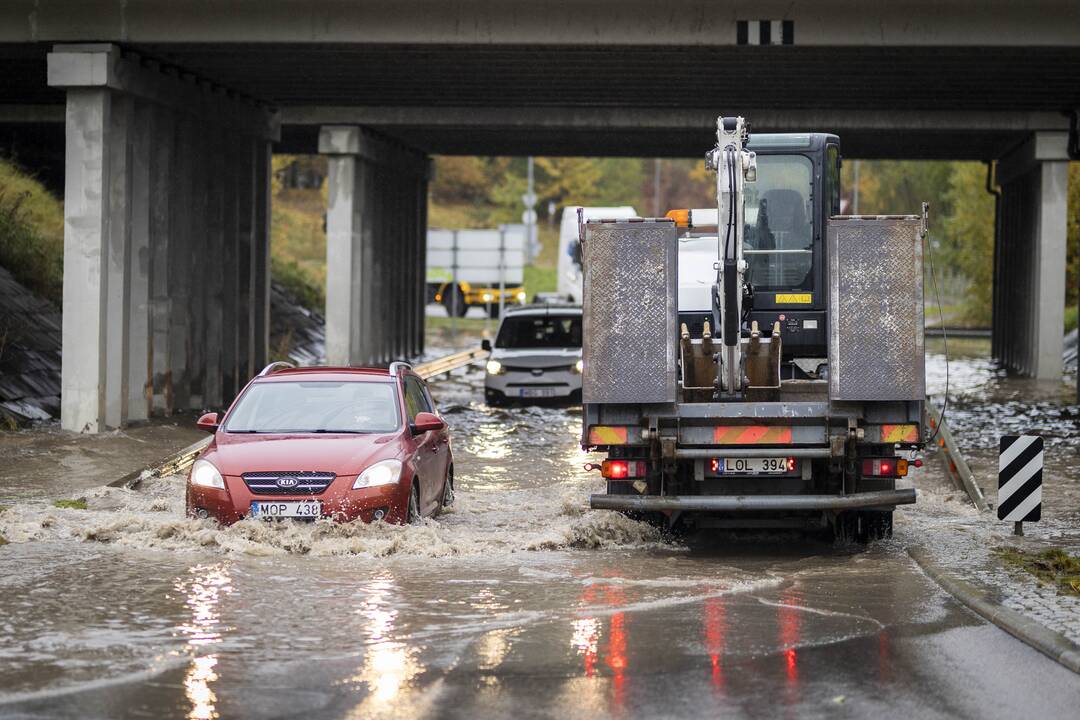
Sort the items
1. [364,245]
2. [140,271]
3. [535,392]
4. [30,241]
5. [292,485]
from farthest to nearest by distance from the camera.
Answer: [364,245]
[30,241]
[535,392]
[140,271]
[292,485]

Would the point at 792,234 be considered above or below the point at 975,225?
below

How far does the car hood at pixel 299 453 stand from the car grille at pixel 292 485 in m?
0.04

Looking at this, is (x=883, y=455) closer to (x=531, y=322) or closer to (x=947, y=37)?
(x=947, y=37)

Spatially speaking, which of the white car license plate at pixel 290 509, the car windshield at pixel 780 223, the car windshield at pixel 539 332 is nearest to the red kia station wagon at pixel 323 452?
the white car license plate at pixel 290 509

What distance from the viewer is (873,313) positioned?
505 inches

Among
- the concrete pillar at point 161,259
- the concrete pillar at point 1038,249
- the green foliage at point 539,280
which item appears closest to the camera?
the concrete pillar at point 161,259

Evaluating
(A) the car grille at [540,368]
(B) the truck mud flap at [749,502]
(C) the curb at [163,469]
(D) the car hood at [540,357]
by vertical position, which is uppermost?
(D) the car hood at [540,357]

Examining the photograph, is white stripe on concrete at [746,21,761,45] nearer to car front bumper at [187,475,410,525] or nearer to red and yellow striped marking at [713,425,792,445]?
red and yellow striped marking at [713,425,792,445]

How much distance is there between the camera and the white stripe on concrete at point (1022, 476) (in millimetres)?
13867

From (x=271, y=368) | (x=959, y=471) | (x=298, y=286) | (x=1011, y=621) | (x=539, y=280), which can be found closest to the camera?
(x=1011, y=621)

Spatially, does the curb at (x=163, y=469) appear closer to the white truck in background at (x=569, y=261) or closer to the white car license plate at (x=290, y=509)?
the white car license plate at (x=290, y=509)

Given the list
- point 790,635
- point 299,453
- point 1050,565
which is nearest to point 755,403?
point 1050,565

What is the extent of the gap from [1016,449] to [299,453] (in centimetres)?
577

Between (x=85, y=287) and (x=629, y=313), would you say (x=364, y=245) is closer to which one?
(x=85, y=287)
